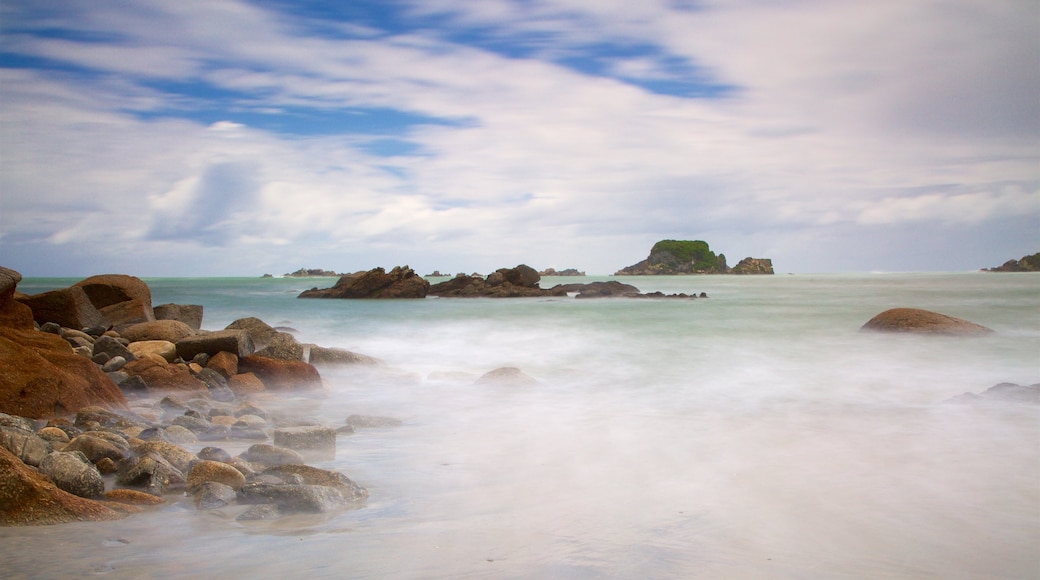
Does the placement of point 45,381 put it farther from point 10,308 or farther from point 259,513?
point 259,513

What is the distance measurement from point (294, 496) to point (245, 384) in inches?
214

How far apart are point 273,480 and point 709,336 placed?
14914 mm

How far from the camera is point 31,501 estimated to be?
13.0 ft

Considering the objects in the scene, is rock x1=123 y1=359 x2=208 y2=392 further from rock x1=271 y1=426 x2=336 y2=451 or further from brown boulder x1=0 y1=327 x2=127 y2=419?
rock x1=271 y1=426 x2=336 y2=451

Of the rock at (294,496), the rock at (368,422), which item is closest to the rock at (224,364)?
the rock at (368,422)

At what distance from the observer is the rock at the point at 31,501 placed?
12.8 ft

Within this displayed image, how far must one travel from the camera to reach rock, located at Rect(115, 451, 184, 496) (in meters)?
4.73

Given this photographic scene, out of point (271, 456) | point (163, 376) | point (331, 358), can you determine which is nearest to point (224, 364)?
point (163, 376)

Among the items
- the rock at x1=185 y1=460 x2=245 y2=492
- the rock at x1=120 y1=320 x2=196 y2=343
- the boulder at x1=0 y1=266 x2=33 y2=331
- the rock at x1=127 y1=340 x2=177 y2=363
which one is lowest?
the rock at x1=185 y1=460 x2=245 y2=492

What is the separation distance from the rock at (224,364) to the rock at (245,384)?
0.25 m

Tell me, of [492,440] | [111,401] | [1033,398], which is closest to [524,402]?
[492,440]

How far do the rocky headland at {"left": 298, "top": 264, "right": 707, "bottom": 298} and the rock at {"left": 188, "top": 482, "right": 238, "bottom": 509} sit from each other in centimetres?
3876

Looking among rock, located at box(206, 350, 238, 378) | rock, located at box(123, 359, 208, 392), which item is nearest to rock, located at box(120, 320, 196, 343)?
rock, located at box(206, 350, 238, 378)

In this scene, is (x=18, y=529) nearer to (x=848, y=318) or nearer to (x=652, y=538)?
(x=652, y=538)
